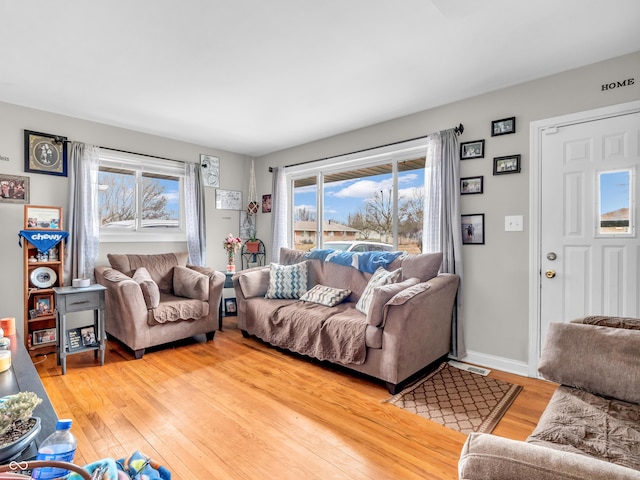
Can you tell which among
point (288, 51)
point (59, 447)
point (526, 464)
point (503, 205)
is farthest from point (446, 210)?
point (59, 447)

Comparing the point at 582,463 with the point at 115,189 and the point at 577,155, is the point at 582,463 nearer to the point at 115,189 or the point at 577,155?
the point at 577,155

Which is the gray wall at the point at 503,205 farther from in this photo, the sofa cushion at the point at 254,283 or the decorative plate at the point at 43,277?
the decorative plate at the point at 43,277

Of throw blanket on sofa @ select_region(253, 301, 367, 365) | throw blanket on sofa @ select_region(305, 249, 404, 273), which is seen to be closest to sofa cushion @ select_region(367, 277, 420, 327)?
throw blanket on sofa @ select_region(253, 301, 367, 365)

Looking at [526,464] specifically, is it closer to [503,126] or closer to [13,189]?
[503,126]

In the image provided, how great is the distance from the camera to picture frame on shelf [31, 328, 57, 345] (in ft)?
10.7

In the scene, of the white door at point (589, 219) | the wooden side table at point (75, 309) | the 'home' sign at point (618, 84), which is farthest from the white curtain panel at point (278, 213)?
the 'home' sign at point (618, 84)

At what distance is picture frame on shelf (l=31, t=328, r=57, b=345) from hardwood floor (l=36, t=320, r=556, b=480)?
0.38 metres

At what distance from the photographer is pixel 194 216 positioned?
4.52m

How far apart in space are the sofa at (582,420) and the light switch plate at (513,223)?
4.13 feet

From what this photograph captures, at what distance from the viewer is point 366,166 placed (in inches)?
162

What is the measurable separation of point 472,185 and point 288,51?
1.95 m

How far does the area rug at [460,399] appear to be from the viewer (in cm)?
212

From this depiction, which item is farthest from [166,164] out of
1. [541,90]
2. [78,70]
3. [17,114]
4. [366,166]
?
[541,90]

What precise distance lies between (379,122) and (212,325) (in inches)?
114
